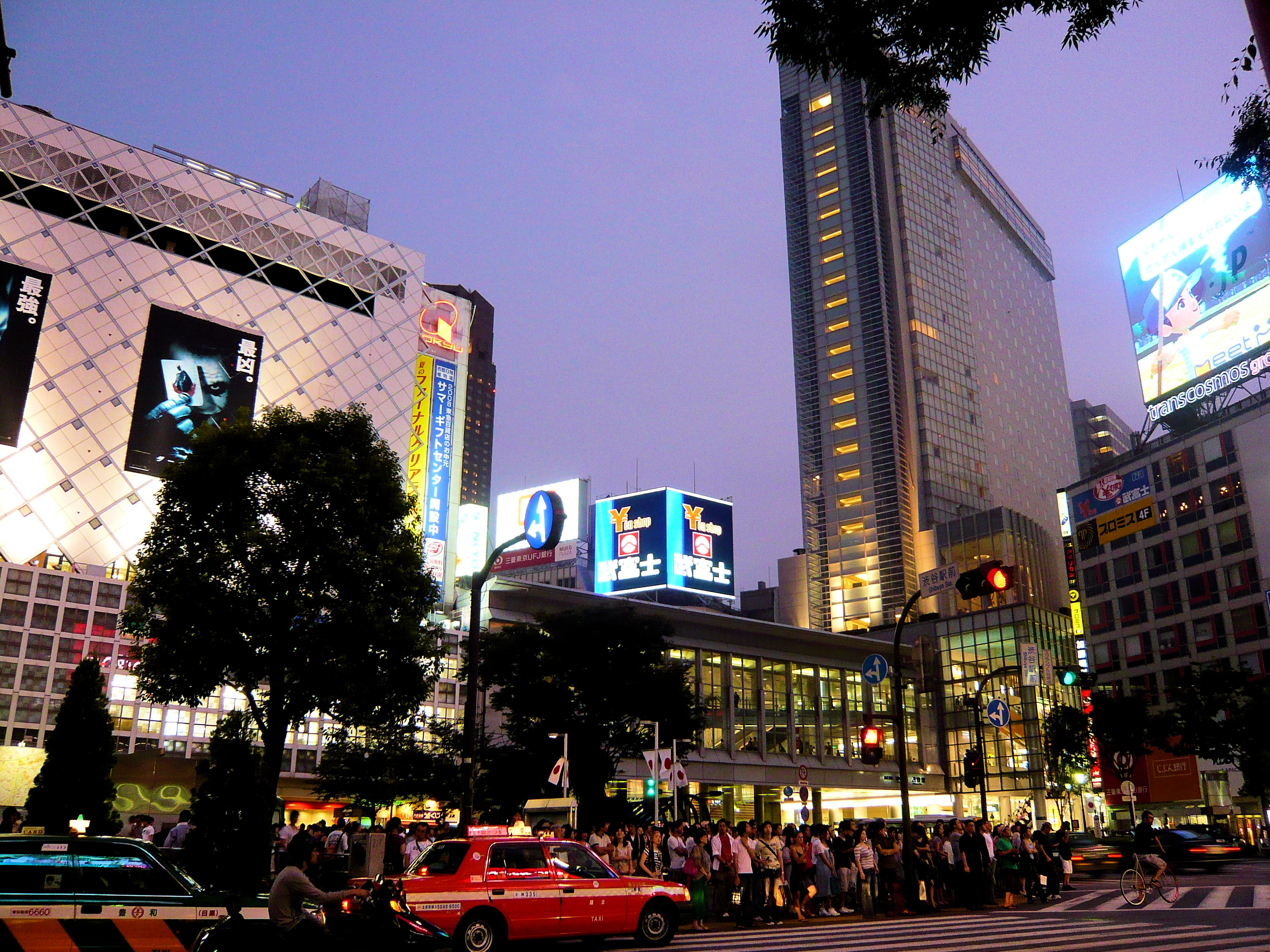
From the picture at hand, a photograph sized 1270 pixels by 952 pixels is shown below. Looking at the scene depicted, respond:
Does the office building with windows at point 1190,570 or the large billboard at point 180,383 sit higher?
the large billboard at point 180,383

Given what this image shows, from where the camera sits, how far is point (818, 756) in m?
66.4

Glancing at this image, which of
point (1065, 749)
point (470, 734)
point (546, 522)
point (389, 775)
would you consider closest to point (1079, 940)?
point (470, 734)

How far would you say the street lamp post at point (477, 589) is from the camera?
54.7ft

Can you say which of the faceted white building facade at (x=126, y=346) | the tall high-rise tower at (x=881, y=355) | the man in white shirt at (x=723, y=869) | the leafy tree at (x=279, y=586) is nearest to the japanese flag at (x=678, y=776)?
the man in white shirt at (x=723, y=869)

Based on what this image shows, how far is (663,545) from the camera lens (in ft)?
208

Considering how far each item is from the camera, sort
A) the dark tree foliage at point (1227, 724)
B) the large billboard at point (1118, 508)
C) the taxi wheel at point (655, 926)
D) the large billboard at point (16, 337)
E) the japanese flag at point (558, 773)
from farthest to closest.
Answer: the large billboard at point (1118, 508) → the large billboard at point (16, 337) → the dark tree foliage at point (1227, 724) → the japanese flag at point (558, 773) → the taxi wheel at point (655, 926)

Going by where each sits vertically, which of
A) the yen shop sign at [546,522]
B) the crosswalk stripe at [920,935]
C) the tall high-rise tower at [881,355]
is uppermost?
the tall high-rise tower at [881,355]

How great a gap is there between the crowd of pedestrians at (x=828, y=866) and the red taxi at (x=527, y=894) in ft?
11.2

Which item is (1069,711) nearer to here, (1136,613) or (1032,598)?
(1136,613)

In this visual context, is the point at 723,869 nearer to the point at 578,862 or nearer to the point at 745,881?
the point at 745,881

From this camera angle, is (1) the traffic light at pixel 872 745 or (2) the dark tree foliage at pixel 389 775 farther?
(2) the dark tree foliage at pixel 389 775

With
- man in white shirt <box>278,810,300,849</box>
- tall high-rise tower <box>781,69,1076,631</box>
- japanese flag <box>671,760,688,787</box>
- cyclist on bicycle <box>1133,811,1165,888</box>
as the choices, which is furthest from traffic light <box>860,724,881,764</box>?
tall high-rise tower <box>781,69,1076,631</box>

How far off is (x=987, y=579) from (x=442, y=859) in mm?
9936

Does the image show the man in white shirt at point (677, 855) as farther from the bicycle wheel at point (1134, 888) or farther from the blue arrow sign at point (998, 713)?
the blue arrow sign at point (998, 713)
